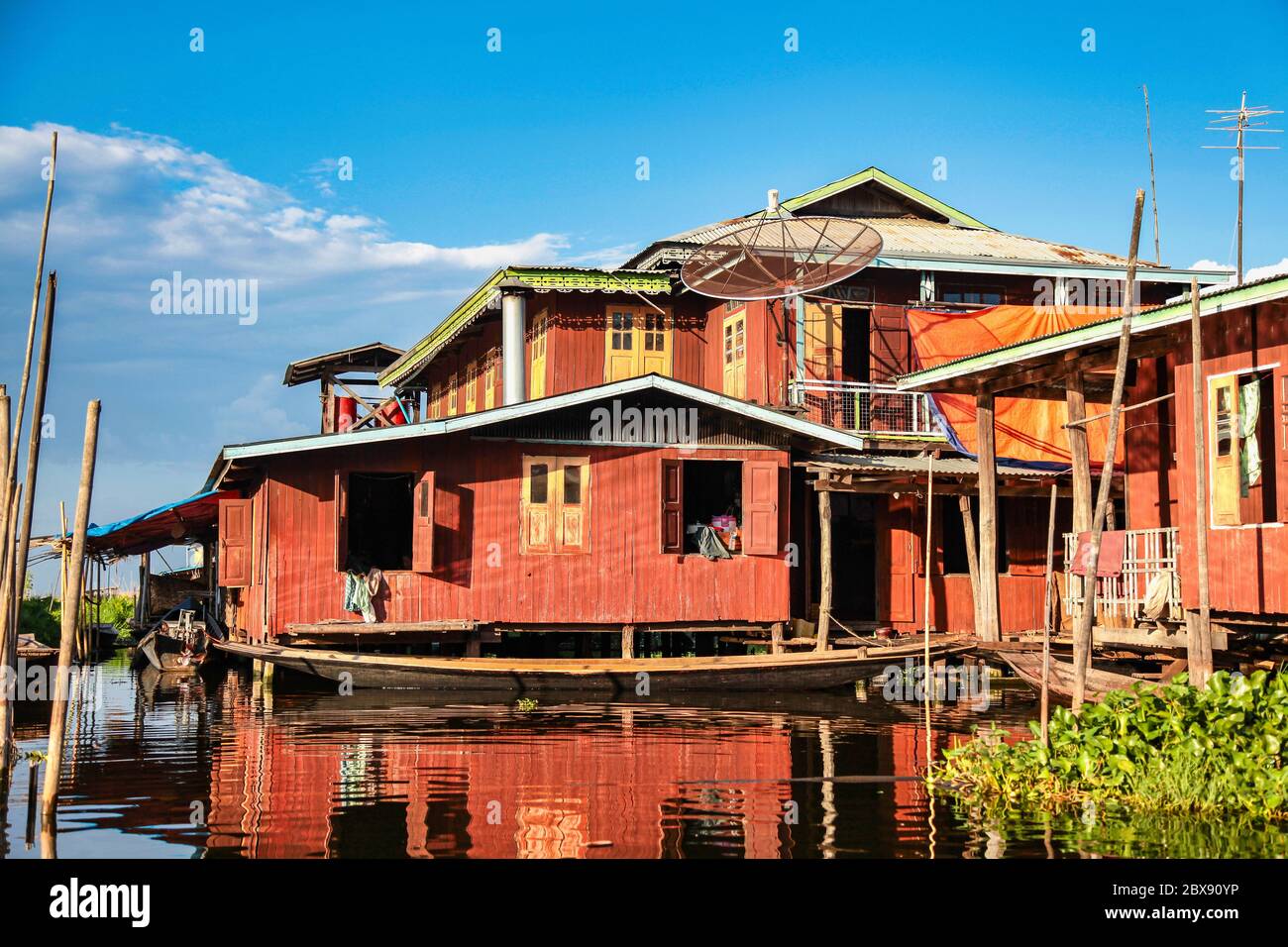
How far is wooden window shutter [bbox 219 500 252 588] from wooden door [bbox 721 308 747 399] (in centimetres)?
881

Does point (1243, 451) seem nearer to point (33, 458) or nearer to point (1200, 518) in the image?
point (1200, 518)

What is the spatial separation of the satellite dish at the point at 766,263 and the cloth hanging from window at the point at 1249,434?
7.31 meters

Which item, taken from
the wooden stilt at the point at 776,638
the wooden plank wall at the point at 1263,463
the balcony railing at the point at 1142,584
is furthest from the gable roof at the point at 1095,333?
the wooden stilt at the point at 776,638

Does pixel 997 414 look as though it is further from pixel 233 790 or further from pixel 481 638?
pixel 233 790

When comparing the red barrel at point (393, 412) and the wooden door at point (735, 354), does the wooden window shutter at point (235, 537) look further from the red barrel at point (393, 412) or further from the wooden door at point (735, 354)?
the red barrel at point (393, 412)

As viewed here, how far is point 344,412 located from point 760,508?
14.8 metres

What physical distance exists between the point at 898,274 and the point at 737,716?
35.1 ft

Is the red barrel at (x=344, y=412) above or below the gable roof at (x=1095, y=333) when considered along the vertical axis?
above

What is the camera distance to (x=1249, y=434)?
518 inches

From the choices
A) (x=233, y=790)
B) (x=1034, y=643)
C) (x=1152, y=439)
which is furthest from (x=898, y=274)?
(x=233, y=790)

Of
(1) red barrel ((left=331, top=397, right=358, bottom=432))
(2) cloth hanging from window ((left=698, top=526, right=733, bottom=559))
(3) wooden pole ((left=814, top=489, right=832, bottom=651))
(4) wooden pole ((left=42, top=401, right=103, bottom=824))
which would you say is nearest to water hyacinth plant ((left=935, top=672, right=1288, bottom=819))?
(4) wooden pole ((left=42, top=401, right=103, bottom=824))

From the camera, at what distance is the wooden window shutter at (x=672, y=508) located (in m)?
20.9

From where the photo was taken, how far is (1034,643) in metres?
15.4

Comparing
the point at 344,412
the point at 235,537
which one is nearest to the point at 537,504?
the point at 235,537
